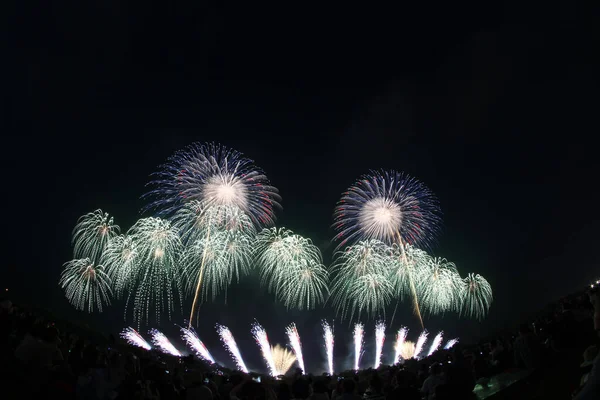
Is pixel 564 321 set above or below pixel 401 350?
below

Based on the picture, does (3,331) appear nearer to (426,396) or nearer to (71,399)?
(71,399)

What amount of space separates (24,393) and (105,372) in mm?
1298

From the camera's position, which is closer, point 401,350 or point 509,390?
point 509,390

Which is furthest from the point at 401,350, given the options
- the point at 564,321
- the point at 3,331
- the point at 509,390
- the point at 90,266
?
the point at 3,331

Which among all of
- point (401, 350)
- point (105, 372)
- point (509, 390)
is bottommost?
point (509, 390)

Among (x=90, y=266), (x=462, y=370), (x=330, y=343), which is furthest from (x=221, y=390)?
(x=330, y=343)

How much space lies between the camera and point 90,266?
37875mm

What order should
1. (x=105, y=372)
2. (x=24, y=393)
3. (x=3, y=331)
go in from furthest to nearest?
(x=3, y=331)
(x=105, y=372)
(x=24, y=393)

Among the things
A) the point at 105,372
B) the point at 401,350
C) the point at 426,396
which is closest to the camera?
the point at 105,372

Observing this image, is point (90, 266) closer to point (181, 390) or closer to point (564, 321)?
point (181, 390)

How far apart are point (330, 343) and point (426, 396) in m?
41.0

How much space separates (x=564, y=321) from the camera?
12.8 meters

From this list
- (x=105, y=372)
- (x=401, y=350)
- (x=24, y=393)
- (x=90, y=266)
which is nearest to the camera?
(x=24, y=393)

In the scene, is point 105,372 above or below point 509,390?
above
